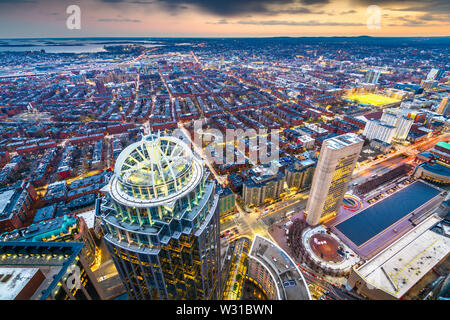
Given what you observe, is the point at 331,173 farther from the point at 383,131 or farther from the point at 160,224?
the point at 383,131

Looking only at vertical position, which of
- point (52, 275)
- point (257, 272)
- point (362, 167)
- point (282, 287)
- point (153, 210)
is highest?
point (153, 210)

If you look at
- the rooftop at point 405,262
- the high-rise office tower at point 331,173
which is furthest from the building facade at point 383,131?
the rooftop at point 405,262

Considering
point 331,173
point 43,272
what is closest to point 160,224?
point 43,272

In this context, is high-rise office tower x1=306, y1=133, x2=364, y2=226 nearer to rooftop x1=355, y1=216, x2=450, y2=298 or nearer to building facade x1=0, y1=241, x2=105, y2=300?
rooftop x1=355, y1=216, x2=450, y2=298

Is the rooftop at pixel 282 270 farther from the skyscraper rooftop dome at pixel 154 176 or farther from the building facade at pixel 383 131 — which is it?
the building facade at pixel 383 131
